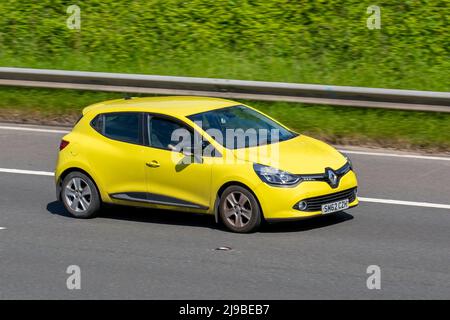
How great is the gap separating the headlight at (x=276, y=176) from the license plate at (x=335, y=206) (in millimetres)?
487

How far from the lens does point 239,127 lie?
42.7 feet

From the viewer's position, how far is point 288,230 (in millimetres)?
12469

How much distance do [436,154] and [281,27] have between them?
5139 millimetres

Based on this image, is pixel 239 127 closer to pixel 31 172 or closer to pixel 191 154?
pixel 191 154

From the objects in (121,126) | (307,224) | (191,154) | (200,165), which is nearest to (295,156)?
(307,224)

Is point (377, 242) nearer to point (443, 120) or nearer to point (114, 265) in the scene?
point (114, 265)

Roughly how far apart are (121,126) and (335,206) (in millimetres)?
2992

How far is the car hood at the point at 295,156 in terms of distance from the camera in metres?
12.2

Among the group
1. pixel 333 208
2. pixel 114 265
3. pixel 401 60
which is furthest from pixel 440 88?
pixel 114 265

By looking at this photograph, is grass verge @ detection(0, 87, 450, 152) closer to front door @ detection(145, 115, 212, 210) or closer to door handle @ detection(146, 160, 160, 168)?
front door @ detection(145, 115, 212, 210)
